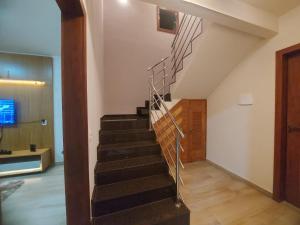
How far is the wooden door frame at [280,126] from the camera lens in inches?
82.5

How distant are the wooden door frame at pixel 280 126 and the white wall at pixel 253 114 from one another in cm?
9

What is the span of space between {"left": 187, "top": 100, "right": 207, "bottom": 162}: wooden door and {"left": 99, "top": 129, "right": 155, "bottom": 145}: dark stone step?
1.31 metres

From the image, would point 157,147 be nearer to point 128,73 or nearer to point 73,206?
point 73,206

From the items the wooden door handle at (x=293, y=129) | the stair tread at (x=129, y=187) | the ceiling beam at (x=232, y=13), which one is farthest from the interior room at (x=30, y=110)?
the wooden door handle at (x=293, y=129)

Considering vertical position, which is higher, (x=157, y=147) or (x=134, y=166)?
(x=157, y=147)

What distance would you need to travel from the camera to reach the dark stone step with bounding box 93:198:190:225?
5.25 feet

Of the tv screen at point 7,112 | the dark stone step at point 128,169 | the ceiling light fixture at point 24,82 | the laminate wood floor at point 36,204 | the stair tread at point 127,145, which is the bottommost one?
the laminate wood floor at point 36,204

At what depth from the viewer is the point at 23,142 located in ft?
11.5

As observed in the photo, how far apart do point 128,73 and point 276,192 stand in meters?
3.59

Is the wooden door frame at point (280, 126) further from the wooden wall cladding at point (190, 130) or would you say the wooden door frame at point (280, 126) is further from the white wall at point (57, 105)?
the white wall at point (57, 105)

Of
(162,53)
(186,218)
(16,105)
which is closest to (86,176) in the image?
(186,218)

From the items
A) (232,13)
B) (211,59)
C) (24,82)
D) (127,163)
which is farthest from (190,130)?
(24,82)

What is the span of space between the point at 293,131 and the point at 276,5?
65.2 inches

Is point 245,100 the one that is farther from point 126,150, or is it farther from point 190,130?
point 126,150
